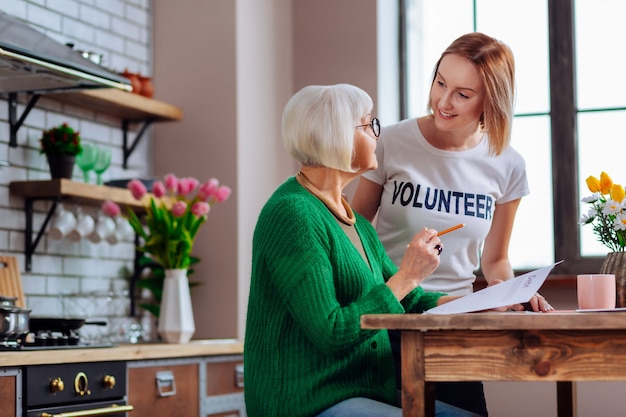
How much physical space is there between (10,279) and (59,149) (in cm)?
50

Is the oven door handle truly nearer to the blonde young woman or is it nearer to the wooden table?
the blonde young woman

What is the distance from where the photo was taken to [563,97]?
4594 millimetres

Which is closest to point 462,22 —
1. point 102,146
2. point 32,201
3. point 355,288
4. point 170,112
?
point 170,112

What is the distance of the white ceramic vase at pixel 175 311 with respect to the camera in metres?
3.82

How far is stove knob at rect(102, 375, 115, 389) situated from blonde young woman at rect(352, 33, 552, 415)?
0.98 m

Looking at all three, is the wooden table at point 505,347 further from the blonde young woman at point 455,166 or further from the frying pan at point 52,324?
the frying pan at point 52,324

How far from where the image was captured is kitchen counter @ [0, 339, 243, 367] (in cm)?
279

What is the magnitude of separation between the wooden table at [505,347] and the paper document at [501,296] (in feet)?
0.25

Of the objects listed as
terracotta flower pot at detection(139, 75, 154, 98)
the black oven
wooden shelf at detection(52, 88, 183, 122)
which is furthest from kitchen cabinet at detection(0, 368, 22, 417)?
terracotta flower pot at detection(139, 75, 154, 98)

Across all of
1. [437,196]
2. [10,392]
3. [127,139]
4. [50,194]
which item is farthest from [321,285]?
[127,139]

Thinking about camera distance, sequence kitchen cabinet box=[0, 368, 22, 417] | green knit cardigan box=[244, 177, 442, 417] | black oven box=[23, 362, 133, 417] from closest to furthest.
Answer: green knit cardigan box=[244, 177, 442, 417], kitchen cabinet box=[0, 368, 22, 417], black oven box=[23, 362, 133, 417]

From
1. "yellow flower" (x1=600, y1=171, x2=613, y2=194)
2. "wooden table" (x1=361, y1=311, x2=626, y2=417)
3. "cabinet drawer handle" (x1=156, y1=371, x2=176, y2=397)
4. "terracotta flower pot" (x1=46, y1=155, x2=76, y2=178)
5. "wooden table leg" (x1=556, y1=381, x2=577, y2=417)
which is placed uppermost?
"terracotta flower pot" (x1=46, y1=155, x2=76, y2=178)

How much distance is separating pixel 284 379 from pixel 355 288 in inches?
9.7

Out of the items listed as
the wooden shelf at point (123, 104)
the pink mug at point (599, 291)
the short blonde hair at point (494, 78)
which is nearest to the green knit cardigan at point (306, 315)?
the pink mug at point (599, 291)
